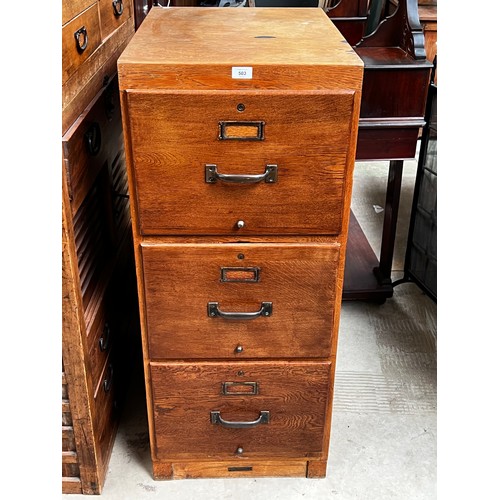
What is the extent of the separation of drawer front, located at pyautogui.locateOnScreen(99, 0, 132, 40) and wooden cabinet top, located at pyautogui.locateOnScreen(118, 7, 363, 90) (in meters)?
0.25

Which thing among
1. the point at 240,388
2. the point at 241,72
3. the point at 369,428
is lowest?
the point at 369,428

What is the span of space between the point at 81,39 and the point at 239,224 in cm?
54

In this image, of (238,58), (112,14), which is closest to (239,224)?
(238,58)

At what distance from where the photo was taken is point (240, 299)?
1.37 m

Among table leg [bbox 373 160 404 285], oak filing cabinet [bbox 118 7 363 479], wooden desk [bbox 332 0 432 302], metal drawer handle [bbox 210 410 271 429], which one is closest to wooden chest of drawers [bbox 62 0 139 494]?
oak filing cabinet [bbox 118 7 363 479]

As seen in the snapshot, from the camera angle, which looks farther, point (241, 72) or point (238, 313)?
point (238, 313)

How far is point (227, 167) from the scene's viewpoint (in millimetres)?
1214

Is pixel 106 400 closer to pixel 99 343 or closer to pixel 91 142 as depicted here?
pixel 99 343

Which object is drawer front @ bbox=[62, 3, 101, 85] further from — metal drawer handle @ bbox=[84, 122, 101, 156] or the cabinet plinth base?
the cabinet plinth base

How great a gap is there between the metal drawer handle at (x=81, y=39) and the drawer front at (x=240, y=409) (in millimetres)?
725

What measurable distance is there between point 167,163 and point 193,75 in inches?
6.9

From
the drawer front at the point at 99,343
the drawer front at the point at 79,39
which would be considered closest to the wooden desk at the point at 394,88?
the drawer front at the point at 79,39

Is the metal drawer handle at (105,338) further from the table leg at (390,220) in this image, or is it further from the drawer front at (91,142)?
the table leg at (390,220)

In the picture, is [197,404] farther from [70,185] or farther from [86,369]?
[70,185]
